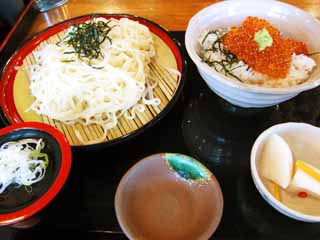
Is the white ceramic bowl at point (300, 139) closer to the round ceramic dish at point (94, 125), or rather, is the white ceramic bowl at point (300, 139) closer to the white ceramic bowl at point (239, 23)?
the white ceramic bowl at point (239, 23)

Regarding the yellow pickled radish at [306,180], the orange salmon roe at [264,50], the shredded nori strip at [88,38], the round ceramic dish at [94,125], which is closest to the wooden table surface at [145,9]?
the round ceramic dish at [94,125]

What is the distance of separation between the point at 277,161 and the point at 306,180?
0.10 meters

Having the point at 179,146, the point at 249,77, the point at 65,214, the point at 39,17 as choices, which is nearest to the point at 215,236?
the point at 179,146

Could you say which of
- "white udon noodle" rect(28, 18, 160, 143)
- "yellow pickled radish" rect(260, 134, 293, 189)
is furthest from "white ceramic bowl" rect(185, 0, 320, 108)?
"white udon noodle" rect(28, 18, 160, 143)

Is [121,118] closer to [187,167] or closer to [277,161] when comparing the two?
[187,167]

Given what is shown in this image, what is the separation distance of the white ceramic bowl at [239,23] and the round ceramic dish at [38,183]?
567 mm

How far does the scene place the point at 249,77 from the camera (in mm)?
1203

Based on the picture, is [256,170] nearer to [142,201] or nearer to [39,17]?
[142,201]

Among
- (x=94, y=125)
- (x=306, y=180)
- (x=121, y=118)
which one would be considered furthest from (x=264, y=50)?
(x=94, y=125)

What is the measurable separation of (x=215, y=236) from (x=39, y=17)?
Answer: 1756 millimetres

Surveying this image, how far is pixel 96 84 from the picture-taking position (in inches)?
52.0

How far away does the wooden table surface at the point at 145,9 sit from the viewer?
1.87m

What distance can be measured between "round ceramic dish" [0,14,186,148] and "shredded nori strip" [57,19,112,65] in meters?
0.15

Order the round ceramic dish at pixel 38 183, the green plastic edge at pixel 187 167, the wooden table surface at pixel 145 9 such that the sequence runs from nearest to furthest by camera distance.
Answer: the round ceramic dish at pixel 38 183 → the green plastic edge at pixel 187 167 → the wooden table surface at pixel 145 9
